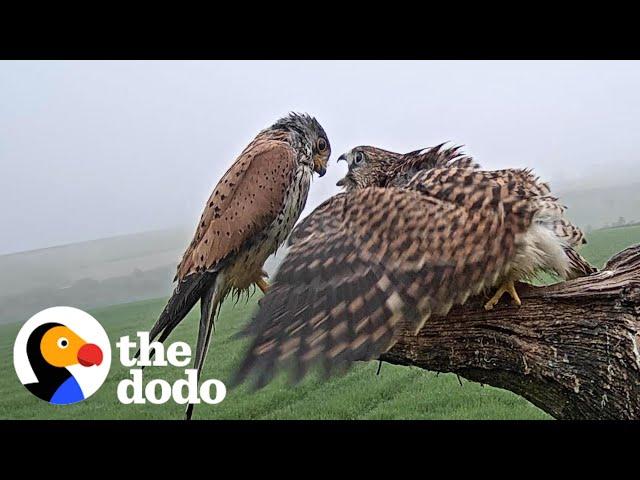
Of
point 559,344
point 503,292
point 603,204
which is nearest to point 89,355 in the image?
point 503,292

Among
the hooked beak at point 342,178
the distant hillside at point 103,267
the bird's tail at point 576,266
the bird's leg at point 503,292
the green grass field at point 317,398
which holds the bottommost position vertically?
the green grass field at point 317,398

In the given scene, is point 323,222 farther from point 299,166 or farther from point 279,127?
point 279,127

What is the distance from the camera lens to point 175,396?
8.31 ft

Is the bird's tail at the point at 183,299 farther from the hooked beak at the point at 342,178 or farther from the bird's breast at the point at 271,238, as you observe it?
the hooked beak at the point at 342,178

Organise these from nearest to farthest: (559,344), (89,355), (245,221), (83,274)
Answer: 1. (559,344)
2. (245,221)
3. (89,355)
4. (83,274)

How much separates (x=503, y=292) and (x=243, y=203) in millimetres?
937

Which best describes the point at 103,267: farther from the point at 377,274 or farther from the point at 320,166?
the point at 377,274

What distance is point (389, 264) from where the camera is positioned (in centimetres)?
172

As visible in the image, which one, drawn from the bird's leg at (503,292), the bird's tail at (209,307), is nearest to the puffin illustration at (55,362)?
the bird's tail at (209,307)

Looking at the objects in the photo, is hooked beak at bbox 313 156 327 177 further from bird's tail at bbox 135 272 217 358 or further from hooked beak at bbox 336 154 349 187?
bird's tail at bbox 135 272 217 358

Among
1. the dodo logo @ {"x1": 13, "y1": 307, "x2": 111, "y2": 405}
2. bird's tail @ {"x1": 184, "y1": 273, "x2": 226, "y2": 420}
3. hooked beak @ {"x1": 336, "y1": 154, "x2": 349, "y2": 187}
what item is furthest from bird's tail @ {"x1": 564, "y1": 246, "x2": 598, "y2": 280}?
the dodo logo @ {"x1": 13, "y1": 307, "x2": 111, "y2": 405}

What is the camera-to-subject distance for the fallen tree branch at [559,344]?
5.98ft

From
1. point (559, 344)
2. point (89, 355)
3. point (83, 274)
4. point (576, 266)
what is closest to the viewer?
point (559, 344)

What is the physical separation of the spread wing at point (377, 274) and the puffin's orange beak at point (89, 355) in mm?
965
